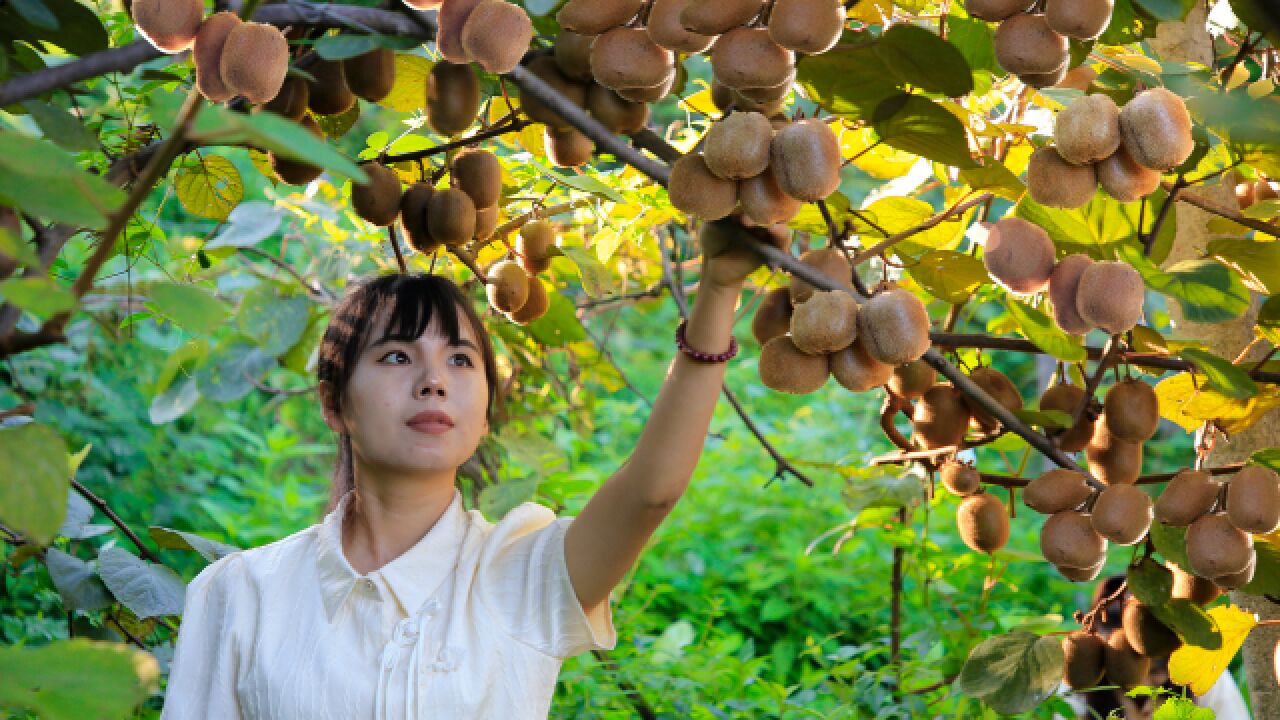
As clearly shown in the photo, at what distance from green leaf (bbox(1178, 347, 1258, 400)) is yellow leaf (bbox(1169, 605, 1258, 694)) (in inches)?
11.9

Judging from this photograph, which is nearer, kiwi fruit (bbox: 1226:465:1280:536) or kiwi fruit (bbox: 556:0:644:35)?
kiwi fruit (bbox: 556:0:644:35)

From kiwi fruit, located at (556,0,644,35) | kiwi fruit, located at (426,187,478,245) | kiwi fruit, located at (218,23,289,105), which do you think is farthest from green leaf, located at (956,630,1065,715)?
kiwi fruit, located at (218,23,289,105)

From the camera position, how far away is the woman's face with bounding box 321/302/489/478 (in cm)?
122

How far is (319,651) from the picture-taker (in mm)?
1198

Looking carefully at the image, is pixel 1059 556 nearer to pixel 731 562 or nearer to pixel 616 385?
pixel 616 385

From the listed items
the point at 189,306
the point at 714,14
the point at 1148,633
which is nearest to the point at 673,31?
the point at 714,14

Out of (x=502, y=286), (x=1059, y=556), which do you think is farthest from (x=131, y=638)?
(x=1059, y=556)

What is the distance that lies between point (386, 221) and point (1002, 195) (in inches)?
19.1

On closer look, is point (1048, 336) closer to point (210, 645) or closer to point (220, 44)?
point (220, 44)

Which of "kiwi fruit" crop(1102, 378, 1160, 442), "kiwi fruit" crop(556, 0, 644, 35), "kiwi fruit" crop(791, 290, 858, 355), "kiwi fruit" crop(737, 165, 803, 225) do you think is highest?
"kiwi fruit" crop(556, 0, 644, 35)

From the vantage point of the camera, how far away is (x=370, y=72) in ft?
2.73

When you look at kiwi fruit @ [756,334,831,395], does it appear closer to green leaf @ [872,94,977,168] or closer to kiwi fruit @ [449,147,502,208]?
green leaf @ [872,94,977,168]

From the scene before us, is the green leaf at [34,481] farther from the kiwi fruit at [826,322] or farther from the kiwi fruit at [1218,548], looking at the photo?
the kiwi fruit at [1218,548]

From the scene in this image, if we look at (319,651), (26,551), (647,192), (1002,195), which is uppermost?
(647,192)
